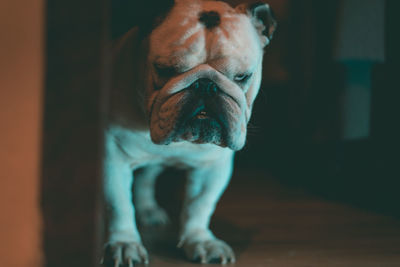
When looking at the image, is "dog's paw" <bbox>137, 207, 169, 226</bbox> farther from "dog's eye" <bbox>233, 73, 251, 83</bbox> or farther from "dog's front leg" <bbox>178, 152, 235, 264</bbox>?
"dog's eye" <bbox>233, 73, 251, 83</bbox>

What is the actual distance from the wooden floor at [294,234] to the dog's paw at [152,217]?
0.24ft

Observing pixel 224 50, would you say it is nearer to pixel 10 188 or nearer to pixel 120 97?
pixel 120 97

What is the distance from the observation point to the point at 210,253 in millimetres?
1093

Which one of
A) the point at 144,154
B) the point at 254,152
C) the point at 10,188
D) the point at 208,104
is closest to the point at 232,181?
the point at 254,152

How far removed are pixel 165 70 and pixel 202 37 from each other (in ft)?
0.40

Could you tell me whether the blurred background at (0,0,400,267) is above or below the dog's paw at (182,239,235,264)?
above

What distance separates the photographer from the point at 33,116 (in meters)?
0.66

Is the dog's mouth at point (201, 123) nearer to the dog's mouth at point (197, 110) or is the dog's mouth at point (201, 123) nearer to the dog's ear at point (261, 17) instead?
the dog's mouth at point (197, 110)

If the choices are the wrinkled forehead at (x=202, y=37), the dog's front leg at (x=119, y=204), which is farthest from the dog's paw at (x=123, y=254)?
the wrinkled forehead at (x=202, y=37)

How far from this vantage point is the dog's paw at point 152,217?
151 centimetres

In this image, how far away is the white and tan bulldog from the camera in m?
1.00

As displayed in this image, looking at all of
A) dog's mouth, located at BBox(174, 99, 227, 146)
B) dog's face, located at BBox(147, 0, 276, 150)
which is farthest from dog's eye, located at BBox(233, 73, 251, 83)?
dog's mouth, located at BBox(174, 99, 227, 146)

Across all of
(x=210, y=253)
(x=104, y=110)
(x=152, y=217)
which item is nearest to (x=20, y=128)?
(x=104, y=110)

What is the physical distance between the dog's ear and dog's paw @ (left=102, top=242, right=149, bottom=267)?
0.68 metres
